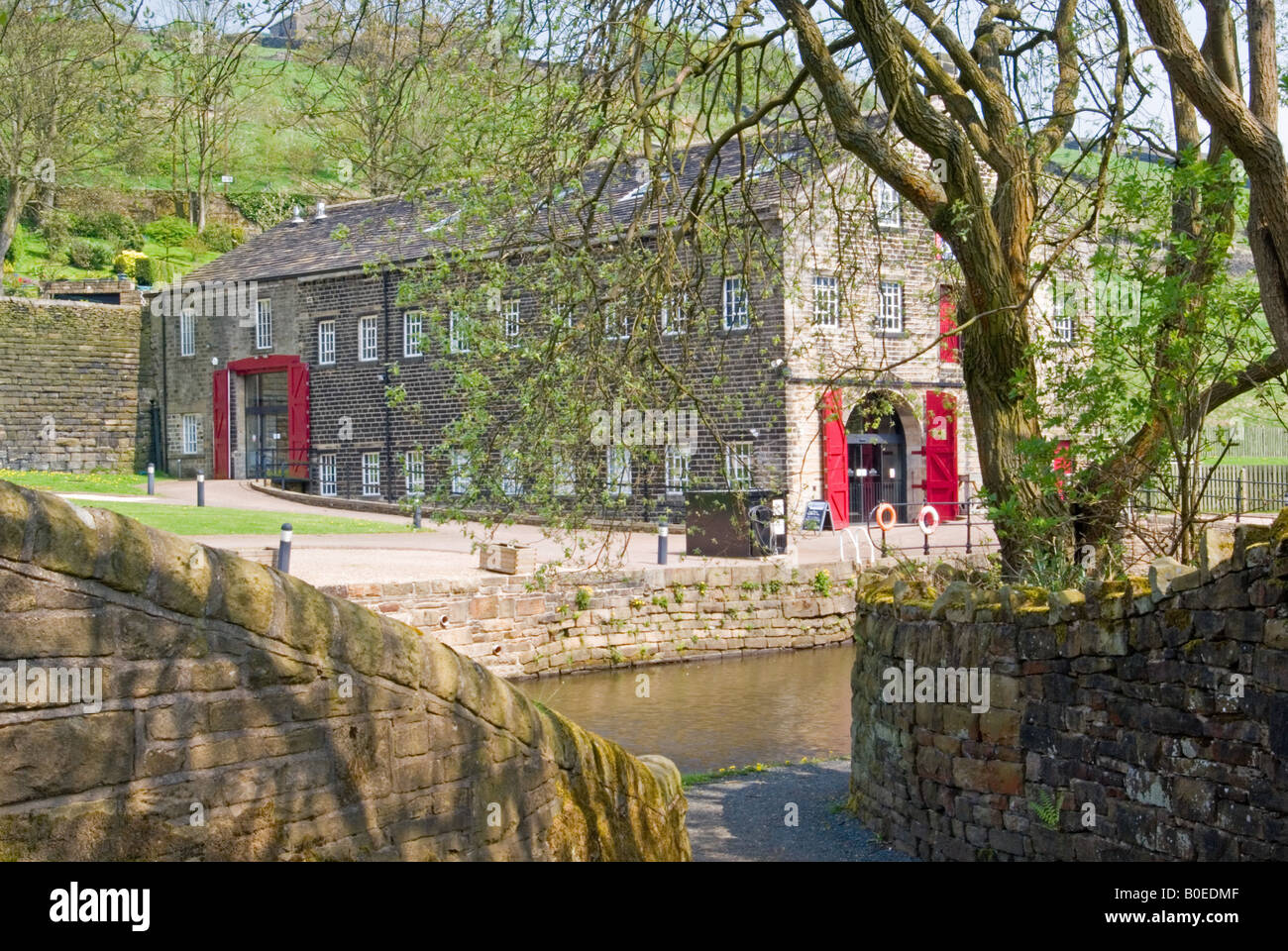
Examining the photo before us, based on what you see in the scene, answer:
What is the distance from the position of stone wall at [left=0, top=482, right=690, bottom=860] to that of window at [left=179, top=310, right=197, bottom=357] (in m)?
39.9

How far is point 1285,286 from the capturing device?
7145 millimetres

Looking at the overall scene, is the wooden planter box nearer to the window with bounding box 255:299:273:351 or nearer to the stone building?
the stone building

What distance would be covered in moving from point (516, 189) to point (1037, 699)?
20.4 feet

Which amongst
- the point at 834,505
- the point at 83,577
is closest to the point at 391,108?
the point at 83,577

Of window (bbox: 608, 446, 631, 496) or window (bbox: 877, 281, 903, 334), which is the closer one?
window (bbox: 608, 446, 631, 496)

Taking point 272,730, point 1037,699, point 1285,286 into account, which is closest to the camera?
point 272,730

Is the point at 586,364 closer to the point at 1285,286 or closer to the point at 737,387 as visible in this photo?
the point at 1285,286

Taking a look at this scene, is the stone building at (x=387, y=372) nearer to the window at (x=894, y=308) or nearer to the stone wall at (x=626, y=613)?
the window at (x=894, y=308)

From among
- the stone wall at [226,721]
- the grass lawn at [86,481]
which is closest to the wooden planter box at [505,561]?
the grass lawn at [86,481]

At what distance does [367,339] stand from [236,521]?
40.7 feet

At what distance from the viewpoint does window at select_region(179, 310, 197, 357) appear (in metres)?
43.2

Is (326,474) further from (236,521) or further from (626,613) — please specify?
(626,613)

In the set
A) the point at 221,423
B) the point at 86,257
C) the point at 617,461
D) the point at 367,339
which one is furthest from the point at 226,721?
the point at 86,257

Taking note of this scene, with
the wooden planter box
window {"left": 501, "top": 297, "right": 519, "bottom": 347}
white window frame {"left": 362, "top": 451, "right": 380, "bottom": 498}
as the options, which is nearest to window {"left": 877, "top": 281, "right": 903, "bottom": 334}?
the wooden planter box
